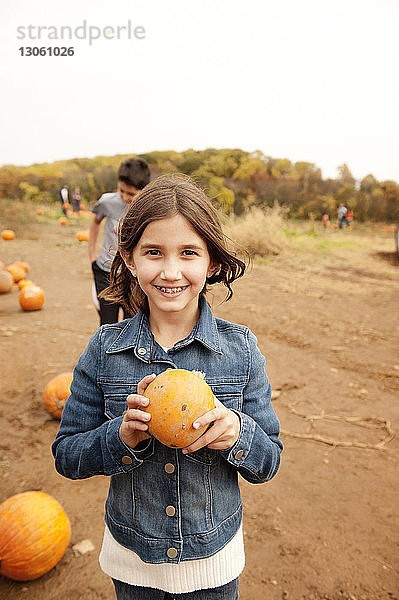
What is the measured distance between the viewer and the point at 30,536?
107 inches

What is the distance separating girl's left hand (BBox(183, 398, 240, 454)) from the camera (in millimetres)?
1350

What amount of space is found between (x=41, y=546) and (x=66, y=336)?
4.32 metres

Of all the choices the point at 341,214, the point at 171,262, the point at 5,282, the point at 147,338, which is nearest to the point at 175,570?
the point at 147,338

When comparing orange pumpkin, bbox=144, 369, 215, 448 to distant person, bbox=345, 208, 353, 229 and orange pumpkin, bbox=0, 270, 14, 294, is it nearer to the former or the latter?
orange pumpkin, bbox=0, 270, 14, 294

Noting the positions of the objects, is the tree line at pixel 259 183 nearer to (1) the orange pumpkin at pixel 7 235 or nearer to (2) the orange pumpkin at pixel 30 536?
(1) the orange pumpkin at pixel 7 235

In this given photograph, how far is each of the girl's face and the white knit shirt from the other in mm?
853

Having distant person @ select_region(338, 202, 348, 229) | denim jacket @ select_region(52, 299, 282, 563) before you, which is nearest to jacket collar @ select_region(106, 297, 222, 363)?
denim jacket @ select_region(52, 299, 282, 563)

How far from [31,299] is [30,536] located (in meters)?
5.78

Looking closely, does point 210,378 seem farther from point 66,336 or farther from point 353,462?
point 66,336

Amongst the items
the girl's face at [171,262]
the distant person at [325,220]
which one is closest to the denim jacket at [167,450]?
the girl's face at [171,262]

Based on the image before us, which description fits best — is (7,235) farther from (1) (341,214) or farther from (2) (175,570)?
(1) (341,214)

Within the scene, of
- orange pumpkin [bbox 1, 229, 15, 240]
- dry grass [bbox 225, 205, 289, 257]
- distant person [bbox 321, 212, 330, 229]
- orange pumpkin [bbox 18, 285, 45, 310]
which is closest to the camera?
orange pumpkin [bbox 18, 285, 45, 310]

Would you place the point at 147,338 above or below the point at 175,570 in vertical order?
above

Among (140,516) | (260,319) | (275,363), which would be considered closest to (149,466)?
(140,516)
